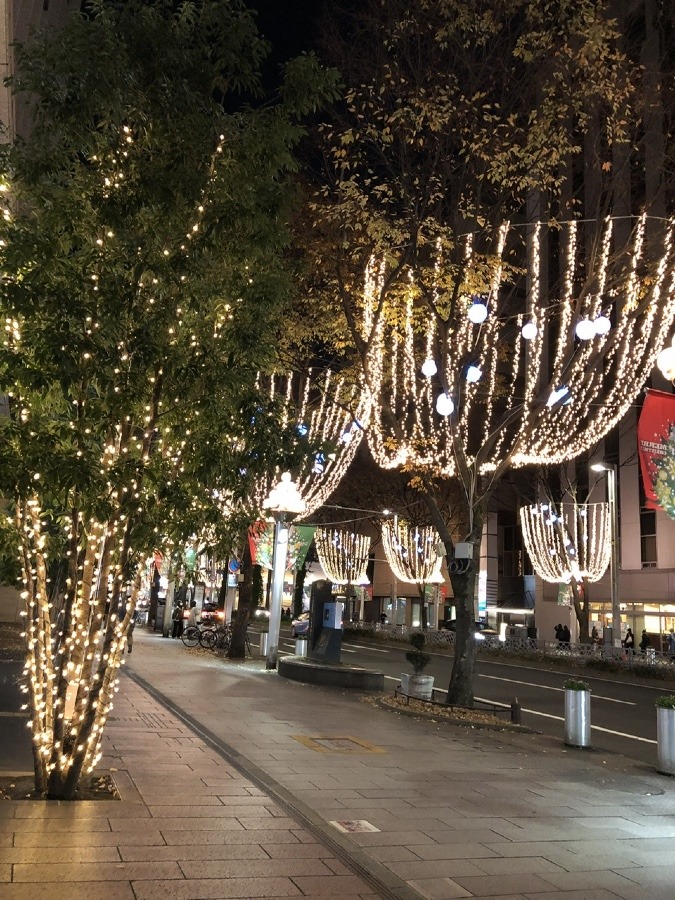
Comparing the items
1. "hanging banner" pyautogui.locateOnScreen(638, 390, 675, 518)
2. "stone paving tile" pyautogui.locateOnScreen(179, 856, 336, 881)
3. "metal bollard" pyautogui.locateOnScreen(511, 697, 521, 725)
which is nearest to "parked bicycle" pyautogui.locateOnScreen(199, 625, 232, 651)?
"metal bollard" pyautogui.locateOnScreen(511, 697, 521, 725)

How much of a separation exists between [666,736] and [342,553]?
42846mm

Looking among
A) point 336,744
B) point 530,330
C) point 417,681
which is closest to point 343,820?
point 336,744

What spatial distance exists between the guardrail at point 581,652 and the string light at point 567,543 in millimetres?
3242

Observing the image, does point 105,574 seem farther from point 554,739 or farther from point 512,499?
point 512,499

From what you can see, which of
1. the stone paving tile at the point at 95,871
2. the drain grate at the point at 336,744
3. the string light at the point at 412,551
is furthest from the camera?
the string light at the point at 412,551

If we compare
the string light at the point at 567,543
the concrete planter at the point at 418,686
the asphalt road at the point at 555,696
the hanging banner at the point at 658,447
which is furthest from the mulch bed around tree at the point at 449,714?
the string light at the point at 567,543

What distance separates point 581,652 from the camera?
31875 mm

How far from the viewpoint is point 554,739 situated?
1273 centimetres

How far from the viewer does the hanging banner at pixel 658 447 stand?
15062mm

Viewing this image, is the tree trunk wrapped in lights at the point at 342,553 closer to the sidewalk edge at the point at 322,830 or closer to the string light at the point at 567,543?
the string light at the point at 567,543

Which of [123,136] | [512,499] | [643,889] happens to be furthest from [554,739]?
[512,499]

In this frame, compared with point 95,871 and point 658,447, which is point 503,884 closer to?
point 95,871

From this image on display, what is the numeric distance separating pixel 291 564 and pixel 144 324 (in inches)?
707

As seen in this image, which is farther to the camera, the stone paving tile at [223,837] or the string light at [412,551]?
the string light at [412,551]
